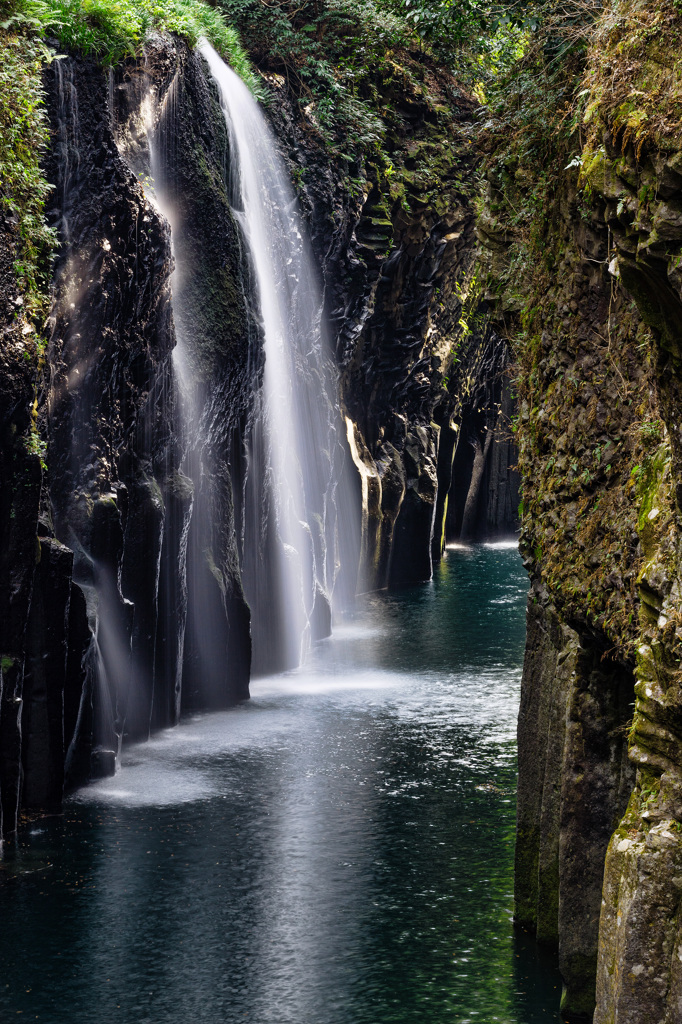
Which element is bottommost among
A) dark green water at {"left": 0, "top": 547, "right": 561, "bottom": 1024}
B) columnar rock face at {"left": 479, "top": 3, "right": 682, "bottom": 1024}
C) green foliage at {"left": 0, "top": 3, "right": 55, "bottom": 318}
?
dark green water at {"left": 0, "top": 547, "right": 561, "bottom": 1024}

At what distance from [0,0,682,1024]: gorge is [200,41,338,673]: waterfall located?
0.11m

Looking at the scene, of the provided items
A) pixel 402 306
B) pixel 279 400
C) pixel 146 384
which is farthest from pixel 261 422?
pixel 402 306

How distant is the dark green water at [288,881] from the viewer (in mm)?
10805

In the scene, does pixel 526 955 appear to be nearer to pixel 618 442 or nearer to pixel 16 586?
pixel 618 442

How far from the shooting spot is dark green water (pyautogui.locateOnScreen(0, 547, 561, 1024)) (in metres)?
10.8

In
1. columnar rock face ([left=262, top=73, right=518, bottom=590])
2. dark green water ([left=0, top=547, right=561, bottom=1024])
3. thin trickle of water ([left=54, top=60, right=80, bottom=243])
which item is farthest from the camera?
columnar rock face ([left=262, top=73, right=518, bottom=590])

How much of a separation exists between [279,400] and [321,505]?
4.74 metres

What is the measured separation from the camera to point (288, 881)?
44.2 ft

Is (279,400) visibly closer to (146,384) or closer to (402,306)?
(146,384)

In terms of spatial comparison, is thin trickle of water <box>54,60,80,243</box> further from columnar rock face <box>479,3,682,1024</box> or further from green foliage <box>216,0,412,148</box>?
green foliage <box>216,0,412,148</box>

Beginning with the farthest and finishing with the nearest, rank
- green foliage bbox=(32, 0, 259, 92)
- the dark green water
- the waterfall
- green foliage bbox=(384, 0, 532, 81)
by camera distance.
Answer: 1. the waterfall
2. green foliage bbox=(32, 0, 259, 92)
3. green foliage bbox=(384, 0, 532, 81)
4. the dark green water

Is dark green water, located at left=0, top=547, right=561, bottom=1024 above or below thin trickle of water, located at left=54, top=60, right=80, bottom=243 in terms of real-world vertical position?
below

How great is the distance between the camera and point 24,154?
1594 centimetres

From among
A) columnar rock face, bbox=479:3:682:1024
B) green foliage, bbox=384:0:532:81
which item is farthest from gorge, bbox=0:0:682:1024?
green foliage, bbox=384:0:532:81
